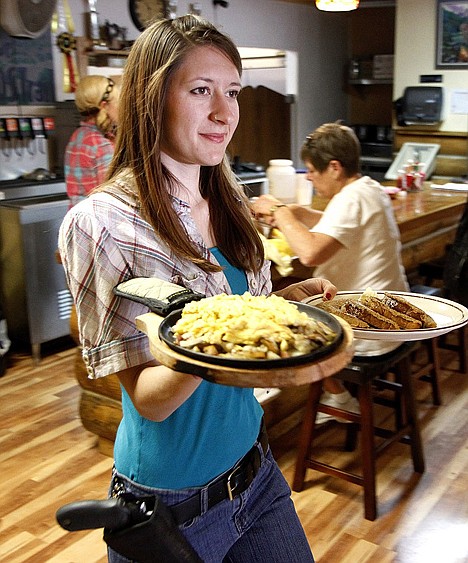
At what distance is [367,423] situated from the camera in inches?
108

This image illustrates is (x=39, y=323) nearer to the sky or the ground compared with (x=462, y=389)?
nearer to the sky

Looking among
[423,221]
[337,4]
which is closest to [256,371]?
[423,221]

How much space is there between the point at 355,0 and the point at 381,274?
2.72 meters

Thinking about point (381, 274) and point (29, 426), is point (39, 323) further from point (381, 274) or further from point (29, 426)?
point (381, 274)

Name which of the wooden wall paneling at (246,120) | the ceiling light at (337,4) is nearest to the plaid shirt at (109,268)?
the ceiling light at (337,4)

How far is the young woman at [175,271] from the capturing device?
1.17 meters

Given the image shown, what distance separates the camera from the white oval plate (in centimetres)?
141

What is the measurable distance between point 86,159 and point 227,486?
121 inches

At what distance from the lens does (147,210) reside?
1235 millimetres

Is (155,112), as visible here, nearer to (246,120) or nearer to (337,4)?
(337,4)

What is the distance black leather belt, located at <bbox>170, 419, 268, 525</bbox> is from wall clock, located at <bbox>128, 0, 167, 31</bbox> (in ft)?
17.0

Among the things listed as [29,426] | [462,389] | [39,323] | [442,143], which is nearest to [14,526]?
[29,426]

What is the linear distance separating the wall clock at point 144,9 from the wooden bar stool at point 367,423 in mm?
4082

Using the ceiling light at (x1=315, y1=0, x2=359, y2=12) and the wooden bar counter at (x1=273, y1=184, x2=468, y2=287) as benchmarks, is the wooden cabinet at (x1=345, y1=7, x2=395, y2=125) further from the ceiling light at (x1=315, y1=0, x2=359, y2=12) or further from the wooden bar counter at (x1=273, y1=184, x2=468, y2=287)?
the ceiling light at (x1=315, y1=0, x2=359, y2=12)
